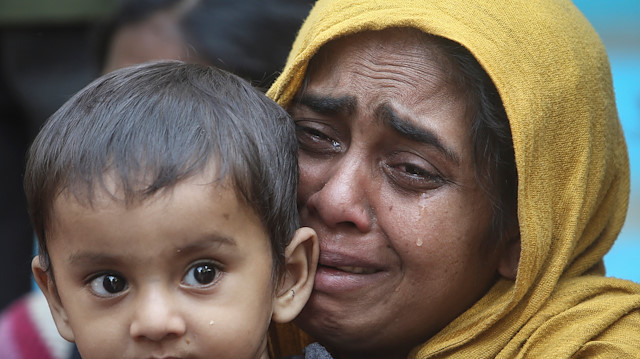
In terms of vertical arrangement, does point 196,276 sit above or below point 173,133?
below

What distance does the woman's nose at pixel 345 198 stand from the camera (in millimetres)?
2537

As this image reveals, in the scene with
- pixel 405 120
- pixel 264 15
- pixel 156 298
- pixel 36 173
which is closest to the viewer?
pixel 156 298

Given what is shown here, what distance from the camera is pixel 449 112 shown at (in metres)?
2.57

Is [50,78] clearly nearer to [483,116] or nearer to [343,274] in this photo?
[343,274]

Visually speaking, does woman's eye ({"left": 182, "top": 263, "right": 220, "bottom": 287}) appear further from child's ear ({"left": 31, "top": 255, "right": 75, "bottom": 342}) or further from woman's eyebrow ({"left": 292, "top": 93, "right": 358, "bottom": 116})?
woman's eyebrow ({"left": 292, "top": 93, "right": 358, "bottom": 116})

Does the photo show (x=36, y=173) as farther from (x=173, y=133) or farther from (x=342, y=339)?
(x=342, y=339)

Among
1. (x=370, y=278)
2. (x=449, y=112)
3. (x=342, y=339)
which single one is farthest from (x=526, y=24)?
(x=342, y=339)

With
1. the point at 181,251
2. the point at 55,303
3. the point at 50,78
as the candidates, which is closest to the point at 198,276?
the point at 181,251

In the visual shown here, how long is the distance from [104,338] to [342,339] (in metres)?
0.70

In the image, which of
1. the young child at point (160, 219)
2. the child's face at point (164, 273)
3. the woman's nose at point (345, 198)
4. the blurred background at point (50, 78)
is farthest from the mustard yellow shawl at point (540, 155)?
the blurred background at point (50, 78)

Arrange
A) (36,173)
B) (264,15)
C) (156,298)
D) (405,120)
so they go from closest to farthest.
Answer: (156,298), (36,173), (405,120), (264,15)

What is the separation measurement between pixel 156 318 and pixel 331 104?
817mm

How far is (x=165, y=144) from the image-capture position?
2.21 m

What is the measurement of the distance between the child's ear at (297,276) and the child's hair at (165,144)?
0.04m
